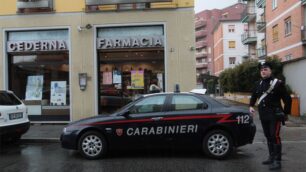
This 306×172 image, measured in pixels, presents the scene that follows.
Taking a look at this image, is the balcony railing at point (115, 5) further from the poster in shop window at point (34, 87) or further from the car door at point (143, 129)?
the car door at point (143, 129)

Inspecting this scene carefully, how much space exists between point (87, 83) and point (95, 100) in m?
0.68

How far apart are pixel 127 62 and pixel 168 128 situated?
7171 millimetres

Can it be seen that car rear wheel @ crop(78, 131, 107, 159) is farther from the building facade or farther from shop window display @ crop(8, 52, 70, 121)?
shop window display @ crop(8, 52, 70, 121)

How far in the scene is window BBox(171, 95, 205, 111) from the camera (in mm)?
9352

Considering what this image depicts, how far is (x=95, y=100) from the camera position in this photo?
15.7 meters

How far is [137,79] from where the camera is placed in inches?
632

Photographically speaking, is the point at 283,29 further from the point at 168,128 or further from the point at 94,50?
the point at 168,128

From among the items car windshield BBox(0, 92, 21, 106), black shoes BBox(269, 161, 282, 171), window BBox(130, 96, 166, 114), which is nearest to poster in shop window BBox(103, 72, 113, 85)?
car windshield BBox(0, 92, 21, 106)

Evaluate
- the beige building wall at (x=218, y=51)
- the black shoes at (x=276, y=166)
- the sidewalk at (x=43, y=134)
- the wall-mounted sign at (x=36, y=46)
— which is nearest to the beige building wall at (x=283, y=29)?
the wall-mounted sign at (x=36, y=46)

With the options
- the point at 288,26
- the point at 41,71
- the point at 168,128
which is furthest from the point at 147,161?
the point at 288,26

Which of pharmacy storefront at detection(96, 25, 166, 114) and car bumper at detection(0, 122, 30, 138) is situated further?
pharmacy storefront at detection(96, 25, 166, 114)

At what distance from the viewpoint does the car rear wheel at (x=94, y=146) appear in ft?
30.4

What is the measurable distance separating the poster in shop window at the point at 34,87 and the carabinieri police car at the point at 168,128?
753cm

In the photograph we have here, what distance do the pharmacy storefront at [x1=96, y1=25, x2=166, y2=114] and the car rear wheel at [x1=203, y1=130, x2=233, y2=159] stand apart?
6.77m
